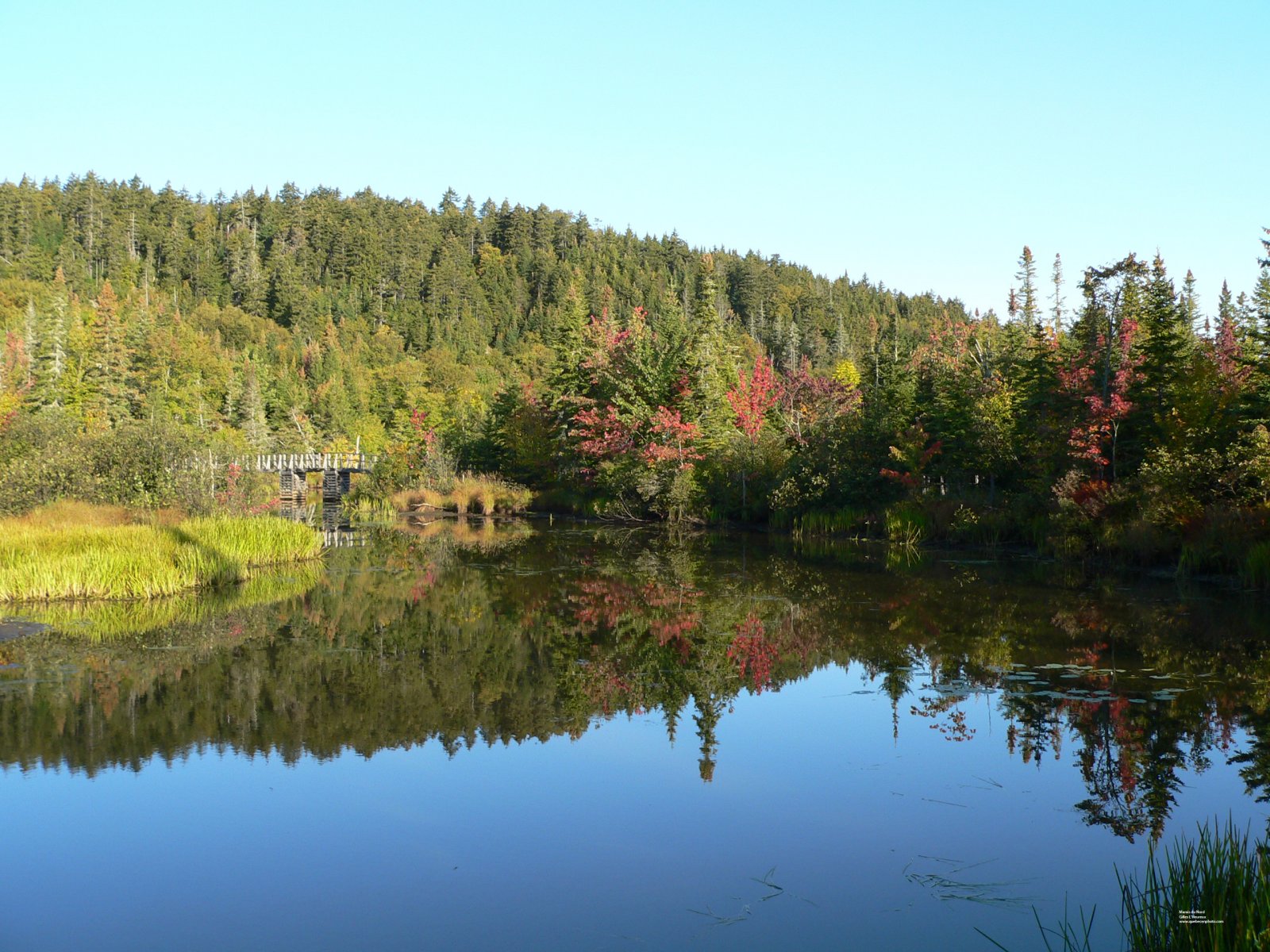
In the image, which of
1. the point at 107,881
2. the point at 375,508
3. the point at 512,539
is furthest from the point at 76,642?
the point at 375,508

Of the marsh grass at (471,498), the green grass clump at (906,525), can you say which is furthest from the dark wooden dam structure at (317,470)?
the green grass clump at (906,525)

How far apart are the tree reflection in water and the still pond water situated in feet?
0.21

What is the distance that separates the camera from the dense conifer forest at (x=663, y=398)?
69.8 feet

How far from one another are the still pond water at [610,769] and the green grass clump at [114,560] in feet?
2.27

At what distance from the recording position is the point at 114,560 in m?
16.5

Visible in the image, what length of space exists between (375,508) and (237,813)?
35558mm

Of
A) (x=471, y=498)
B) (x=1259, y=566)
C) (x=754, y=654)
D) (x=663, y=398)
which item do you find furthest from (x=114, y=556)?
(x=471, y=498)

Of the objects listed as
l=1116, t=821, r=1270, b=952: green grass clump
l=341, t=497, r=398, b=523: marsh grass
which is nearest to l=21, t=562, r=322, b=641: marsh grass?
l=1116, t=821, r=1270, b=952: green grass clump

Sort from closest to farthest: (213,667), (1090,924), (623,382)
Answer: (1090,924) → (213,667) → (623,382)

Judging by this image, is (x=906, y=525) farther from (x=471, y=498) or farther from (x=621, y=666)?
(x=471, y=498)

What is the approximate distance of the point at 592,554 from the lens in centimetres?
2620

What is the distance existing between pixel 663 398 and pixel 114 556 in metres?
22.6

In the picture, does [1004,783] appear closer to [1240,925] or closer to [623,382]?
[1240,925]

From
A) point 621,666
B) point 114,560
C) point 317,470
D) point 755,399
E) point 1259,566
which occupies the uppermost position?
point 755,399
